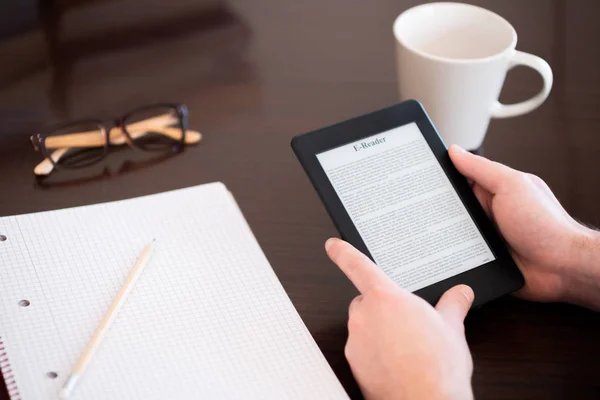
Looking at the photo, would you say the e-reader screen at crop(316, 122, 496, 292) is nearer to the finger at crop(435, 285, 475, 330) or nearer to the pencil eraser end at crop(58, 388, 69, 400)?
the finger at crop(435, 285, 475, 330)

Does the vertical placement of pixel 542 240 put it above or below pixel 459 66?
below

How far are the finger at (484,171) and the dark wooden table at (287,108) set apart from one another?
11cm

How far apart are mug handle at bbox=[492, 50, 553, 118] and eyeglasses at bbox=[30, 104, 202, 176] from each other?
0.35 meters

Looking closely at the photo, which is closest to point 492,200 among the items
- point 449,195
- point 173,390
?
point 449,195

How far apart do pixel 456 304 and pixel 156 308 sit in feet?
0.86

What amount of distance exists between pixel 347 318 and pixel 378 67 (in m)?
0.43

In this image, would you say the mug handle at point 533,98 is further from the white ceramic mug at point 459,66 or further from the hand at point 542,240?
the hand at point 542,240

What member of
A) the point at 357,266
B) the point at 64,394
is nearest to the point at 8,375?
the point at 64,394

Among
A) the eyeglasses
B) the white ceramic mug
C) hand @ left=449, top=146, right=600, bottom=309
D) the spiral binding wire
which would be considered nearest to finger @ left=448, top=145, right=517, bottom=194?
hand @ left=449, top=146, right=600, bottom=309

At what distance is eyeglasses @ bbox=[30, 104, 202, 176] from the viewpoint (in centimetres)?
82

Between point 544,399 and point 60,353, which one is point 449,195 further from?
point 60,353

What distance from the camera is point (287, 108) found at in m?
0.90

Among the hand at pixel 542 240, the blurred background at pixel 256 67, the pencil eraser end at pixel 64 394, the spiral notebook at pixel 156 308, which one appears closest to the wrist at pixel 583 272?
the hand at pixel 542 240

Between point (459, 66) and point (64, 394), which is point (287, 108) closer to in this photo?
point (459, 66)
